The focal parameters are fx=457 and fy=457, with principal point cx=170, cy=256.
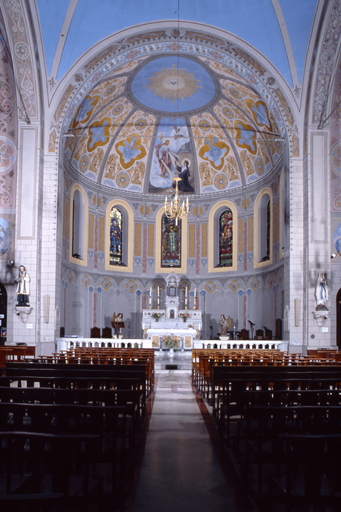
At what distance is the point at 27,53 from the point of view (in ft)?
64.9

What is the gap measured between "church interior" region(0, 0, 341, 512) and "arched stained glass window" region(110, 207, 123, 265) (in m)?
0.14

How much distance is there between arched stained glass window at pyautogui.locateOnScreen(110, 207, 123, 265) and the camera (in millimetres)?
30750

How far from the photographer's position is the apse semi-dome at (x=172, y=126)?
79.7 ft

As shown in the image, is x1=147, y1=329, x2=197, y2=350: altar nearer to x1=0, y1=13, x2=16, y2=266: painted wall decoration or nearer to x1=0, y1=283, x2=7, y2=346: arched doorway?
x1=0, y1=283, x2=7, y2=346: arched doorway

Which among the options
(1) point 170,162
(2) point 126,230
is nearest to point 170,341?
(2) point 126,230

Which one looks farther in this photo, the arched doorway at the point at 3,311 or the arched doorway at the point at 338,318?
the arched doorway at the point at 338,318

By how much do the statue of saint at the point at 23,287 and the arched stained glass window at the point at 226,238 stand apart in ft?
49.3

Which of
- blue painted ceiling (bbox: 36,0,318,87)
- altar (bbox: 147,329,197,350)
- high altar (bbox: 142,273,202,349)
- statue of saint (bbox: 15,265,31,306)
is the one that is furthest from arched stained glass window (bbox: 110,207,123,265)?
blue painted ceiling (bbox: 36,0,318,87)

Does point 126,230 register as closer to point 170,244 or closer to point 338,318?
point 170,244

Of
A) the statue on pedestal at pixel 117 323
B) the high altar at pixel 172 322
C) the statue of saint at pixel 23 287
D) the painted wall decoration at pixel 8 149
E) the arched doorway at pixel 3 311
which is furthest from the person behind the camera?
the statue on pedestal at pixel 117 323

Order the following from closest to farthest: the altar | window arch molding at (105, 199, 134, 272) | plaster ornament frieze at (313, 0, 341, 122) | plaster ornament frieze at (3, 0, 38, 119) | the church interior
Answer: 1. the church interior
2. plaster ornament frieze at (3, 0, 38, 119)
3. plaster ornament frieze at (313, 0, 341, 122)
4. the altar
5. window arch molding at (105, 199, 134, 272)

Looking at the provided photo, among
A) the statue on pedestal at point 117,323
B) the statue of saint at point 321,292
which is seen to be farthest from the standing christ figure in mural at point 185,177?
the statue of saint at point 321,292

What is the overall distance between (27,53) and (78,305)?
14.1 meters

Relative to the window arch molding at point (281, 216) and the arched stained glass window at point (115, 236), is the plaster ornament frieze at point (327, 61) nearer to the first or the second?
the window arch molding at point (281, 216)
